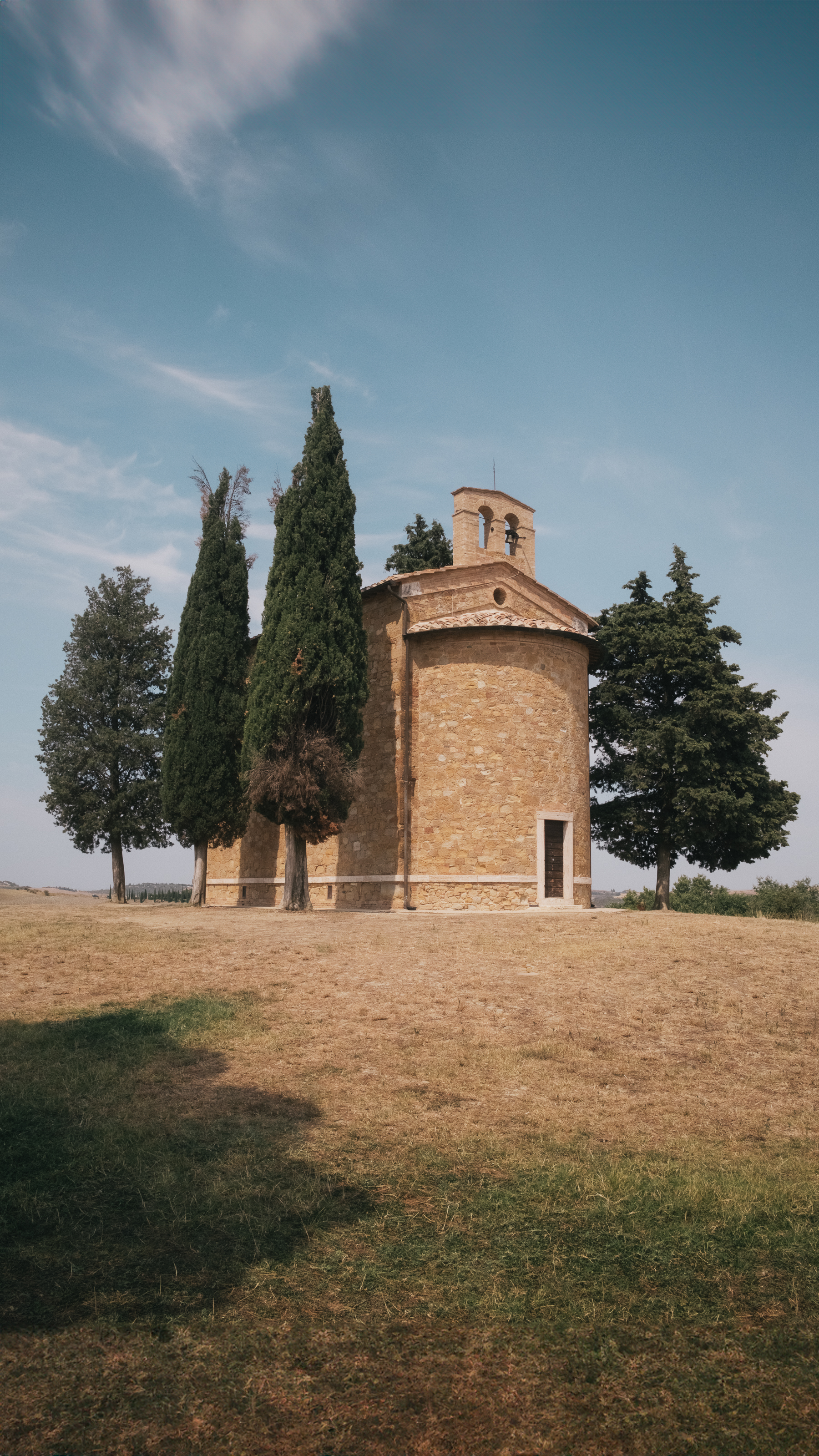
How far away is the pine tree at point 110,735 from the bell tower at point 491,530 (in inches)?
508

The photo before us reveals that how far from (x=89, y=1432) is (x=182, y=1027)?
6676 millimetres

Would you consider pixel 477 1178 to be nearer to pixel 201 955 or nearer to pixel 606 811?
pixel 201 955

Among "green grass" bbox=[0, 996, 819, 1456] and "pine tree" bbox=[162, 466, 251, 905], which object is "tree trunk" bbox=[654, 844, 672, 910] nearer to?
"pine tree" bbox=[162, 466, 251, 905]

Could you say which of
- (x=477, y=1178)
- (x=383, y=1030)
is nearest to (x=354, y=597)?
(x=383, y=1030)

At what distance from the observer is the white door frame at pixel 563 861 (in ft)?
70.5

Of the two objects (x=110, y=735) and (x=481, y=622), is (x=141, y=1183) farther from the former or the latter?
(x=110, y=735)

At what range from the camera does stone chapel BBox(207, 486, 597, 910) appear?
21312 mm

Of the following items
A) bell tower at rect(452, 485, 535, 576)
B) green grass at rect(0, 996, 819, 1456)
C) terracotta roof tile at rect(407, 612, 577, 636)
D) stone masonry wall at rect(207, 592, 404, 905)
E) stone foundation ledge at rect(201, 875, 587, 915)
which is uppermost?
bell tower at rect(452, 485, 535, 576)

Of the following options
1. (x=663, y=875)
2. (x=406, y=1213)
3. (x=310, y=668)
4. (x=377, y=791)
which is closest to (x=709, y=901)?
(x=663, y=875)

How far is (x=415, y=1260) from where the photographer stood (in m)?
5.28

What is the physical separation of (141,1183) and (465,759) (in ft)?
52.0

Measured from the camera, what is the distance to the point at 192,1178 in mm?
6352

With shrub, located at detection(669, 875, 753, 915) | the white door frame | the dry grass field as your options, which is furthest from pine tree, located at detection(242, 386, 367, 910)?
shrub, located at detection(669, 875, 753, 915)

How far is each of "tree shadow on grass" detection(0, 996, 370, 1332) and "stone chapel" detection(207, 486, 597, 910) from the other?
1213cm
